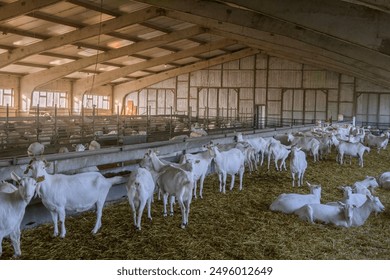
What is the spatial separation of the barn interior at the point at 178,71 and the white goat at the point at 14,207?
882mm

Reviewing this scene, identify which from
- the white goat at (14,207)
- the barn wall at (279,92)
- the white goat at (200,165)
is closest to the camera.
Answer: the white goat at (14,207)

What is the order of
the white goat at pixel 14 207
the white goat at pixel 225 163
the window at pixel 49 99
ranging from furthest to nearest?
the window at pixel 49 99 → the white goat at pixel 225 163 → the white goat at pixel 14 207

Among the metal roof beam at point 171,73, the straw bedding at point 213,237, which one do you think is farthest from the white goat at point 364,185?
the metal roof beam at point 171,73

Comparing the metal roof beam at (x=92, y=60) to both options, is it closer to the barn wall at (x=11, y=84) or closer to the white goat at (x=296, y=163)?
the barn wall at (x=11, y=84)

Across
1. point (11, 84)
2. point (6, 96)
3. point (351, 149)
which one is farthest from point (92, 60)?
point (351, 149)

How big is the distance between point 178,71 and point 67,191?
105ft

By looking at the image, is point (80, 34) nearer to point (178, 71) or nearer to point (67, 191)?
point (67, 191)

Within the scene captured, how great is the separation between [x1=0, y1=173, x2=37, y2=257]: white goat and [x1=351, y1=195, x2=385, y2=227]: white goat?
16.0 ft

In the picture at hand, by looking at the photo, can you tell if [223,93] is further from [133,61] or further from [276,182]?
[276,182]

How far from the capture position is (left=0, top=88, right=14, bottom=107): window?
28750 millimetres

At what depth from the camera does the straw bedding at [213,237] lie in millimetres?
5543

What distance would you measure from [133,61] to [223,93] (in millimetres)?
9037

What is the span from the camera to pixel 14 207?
16.5 ft

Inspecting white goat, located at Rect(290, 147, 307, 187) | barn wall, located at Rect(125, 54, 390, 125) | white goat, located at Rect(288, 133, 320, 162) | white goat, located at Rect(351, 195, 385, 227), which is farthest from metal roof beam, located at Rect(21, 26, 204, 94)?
white goat, located at Rect(351, 195, 385, 227)
